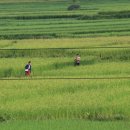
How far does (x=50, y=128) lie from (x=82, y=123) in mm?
809

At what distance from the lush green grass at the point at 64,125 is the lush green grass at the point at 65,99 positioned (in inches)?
21.9

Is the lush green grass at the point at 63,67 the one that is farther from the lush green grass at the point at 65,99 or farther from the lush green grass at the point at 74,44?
the lush green grass at the point at 65,99

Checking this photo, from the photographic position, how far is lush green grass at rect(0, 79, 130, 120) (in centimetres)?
1222

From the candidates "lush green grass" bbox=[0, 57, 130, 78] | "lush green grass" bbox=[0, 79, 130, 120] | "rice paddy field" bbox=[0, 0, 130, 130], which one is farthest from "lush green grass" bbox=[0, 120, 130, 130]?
"lush green grass" bbox=[0, 57, 130, 78]

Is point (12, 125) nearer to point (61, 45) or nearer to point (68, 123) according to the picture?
point (68, 123)

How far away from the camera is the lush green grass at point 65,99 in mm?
12219

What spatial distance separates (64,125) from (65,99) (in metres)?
1.72

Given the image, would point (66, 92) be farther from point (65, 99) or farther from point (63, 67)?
point (63, 67)

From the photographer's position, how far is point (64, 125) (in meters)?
11.2

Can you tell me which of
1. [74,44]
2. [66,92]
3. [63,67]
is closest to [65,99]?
[66,92]

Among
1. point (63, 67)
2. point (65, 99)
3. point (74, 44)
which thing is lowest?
point (65, 99)

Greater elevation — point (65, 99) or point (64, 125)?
point (65, 99)

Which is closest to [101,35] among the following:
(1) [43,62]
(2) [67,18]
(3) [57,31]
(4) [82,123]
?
(3) [57,31]

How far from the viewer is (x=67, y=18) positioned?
45438mm
